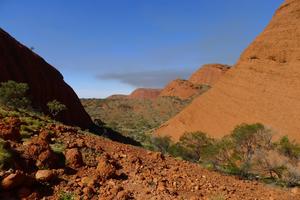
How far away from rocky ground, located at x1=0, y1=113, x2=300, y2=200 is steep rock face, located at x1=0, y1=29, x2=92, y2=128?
28.6 meters

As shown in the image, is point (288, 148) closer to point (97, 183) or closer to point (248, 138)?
point (248, 138)

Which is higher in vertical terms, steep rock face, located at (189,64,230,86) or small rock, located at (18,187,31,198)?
steep rock face, located at (189,64,230,86)

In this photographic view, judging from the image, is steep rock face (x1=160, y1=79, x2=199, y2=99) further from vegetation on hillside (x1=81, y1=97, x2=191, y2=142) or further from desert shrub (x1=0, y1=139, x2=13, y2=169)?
desert shrub (x1=0, y1=139, x2=13, y2=169)

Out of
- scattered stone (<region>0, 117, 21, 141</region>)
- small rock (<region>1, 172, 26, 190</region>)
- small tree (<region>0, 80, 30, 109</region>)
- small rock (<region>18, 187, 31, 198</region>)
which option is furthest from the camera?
small tree (<region>0, 80, 30, 109</region>)

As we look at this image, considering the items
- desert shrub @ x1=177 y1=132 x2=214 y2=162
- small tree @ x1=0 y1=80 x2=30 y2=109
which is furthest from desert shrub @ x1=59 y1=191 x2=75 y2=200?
desert shrub @ x1=177 y1=132 x2=214 y2=162

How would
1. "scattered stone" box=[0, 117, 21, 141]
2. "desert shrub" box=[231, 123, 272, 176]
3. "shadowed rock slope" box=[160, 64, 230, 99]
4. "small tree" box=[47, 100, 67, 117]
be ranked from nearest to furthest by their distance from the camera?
"scattered stone" box=[0, 117, 21, 141]
"desert shrub" box=[231, 123, 272, 176]
"small tree" box=[47, 100, 67, 117]
"shadowed rock slope" box=[160, 64, 230, 99]

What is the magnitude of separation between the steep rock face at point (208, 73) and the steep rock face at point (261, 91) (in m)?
84.8

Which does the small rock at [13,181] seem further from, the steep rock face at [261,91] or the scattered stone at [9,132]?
the steep rock face at [261,91]

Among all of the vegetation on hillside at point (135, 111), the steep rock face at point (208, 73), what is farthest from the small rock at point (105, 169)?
the steep rock face at point (208, 73)

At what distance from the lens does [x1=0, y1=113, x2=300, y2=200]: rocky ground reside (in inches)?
313

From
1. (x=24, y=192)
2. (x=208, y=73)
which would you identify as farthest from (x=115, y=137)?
(x=208, y=73)

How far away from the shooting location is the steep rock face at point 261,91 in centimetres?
4203

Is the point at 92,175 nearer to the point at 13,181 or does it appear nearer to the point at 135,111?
the point at 13,181

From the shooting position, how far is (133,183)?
9.15 metres
